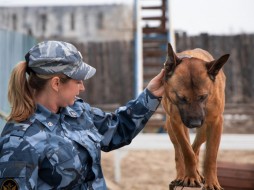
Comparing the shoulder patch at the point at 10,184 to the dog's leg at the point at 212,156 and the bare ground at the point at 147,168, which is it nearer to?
the dog's leg at the point at 212,156

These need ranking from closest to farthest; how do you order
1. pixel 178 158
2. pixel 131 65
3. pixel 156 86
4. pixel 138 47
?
pixel 156 86 < pixel 178 158 < pixel 138 47 < pixel 131 65

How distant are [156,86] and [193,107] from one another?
1.48ft

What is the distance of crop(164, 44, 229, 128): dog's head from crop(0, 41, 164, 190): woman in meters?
0.46

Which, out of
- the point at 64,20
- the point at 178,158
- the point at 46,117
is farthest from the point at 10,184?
the point at 64,20

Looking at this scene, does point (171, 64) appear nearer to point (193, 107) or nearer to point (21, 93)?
point (193, 107)

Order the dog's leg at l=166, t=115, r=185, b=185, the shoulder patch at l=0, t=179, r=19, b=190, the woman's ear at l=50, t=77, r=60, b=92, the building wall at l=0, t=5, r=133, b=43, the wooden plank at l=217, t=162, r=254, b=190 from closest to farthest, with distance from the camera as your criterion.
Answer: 1. the shoulder patch at l=0, t=179, r=19, b=190
2. the woman's ear at l=50, t=77, r=60, b=92
3. the dog's leg at l=166, t=115, r=185, b=185
4. the wooden plank at l=217, t=162, r=254, b=190
5. the building wall at l=0, t=5, r=133, b=43

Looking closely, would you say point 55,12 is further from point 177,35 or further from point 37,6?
point 177,35

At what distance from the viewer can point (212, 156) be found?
9.48 ft

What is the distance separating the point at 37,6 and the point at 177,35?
43.7m

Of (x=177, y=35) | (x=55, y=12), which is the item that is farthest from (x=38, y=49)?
(x=55, y=12)

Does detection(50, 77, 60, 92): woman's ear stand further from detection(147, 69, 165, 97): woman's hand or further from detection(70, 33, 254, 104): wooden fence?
detection(70, 33, 254, 104): wooden fence

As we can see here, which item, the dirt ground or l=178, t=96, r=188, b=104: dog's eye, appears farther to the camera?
the dirt ground

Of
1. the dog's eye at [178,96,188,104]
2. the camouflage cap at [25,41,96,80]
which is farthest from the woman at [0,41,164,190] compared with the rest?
the dog's eye at [178,96,188,104]

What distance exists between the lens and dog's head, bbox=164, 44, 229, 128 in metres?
2.59
